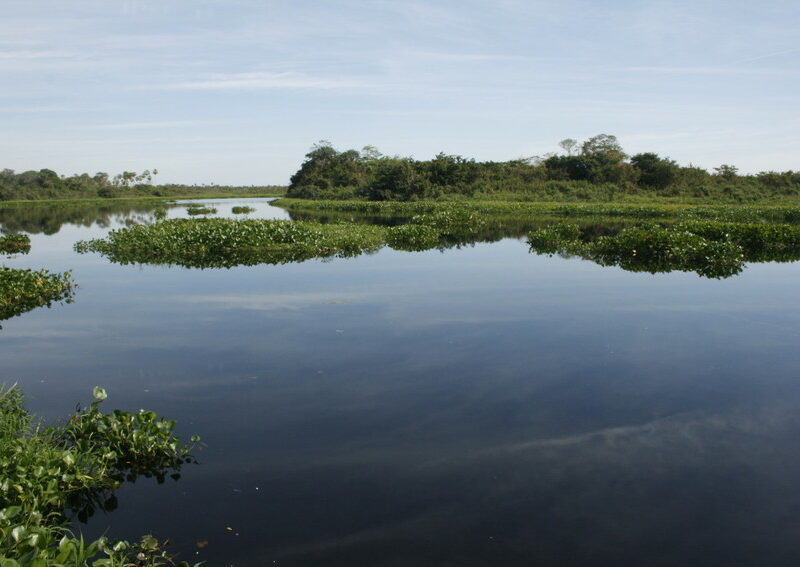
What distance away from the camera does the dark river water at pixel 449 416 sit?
5.25 metres

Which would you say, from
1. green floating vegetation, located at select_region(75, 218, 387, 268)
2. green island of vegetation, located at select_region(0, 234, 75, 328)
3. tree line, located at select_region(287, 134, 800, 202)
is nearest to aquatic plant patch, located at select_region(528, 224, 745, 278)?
green floating vegetation, located at select_region(75, 218, 387, 268)

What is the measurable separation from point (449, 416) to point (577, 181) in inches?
2351

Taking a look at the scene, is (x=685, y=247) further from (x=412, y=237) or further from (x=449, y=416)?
(x=449, y=416)

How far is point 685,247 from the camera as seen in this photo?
21.7 m

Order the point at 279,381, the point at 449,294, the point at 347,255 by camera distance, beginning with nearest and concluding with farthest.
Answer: the point at 279,381, the point at 449,294, the point at 347,255

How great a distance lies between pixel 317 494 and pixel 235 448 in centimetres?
143

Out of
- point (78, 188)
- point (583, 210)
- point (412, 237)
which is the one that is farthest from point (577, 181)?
point (78, 188)

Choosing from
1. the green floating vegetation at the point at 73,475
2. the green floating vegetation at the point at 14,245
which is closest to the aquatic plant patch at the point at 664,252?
the green floating vegetation at the point at 73,475

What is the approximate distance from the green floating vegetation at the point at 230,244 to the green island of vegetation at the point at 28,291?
204 inches

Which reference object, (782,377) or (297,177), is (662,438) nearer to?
(782,377)

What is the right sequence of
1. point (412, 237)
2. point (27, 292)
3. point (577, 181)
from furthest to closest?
point (577, 181) < point (412, 237) < point (27, 292)

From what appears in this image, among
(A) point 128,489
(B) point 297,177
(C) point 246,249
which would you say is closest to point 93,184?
(B) point 297,177

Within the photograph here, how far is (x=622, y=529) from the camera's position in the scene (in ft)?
17.4

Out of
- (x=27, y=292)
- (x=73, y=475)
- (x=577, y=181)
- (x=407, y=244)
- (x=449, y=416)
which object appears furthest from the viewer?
(x=577, y=181)
